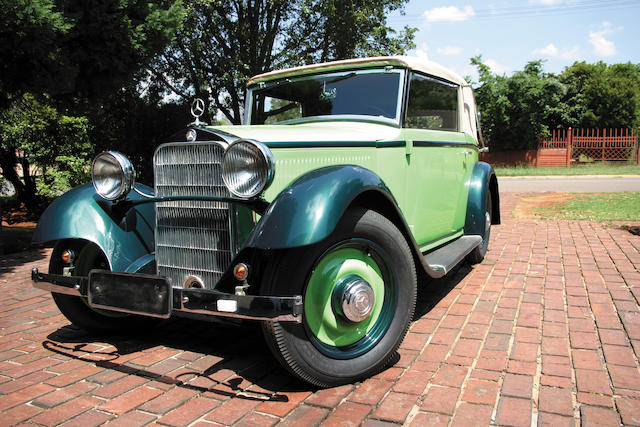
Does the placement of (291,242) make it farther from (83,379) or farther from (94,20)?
(94,20)

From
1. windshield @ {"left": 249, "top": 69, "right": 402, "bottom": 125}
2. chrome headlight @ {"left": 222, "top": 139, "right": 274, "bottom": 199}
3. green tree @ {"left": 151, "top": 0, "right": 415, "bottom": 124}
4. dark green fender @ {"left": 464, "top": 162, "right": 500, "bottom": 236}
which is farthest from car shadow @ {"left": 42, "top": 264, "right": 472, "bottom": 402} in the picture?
green tree @ {"left": 151, "top": 0, "right": 415, "bottom": 124}

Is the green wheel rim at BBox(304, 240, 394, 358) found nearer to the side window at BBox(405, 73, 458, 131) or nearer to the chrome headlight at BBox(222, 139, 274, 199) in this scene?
the chrome headlight at BBox(222, 139, 274, 199)

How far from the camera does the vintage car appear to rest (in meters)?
2.21

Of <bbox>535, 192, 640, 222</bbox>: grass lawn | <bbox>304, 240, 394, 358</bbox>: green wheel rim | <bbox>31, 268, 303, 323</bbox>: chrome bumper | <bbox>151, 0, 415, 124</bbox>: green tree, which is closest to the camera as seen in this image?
<bbox>31, 268, 303, 323</bbox>: chrome bumper

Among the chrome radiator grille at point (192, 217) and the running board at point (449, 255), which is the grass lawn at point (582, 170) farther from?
the chrome radiator grille at point (192, 217)

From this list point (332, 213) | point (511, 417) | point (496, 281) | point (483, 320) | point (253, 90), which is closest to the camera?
point (511, 417)

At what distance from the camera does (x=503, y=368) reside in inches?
101

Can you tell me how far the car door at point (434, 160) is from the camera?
3.47 m

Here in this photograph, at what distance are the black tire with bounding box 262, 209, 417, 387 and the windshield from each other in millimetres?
1157

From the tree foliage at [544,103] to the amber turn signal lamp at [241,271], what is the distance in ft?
74.8

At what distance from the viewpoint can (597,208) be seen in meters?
9.07

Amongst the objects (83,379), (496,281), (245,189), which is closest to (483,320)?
(496,281)

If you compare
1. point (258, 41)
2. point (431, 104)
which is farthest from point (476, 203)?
point (258, 41)

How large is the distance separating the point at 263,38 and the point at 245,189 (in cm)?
1357
